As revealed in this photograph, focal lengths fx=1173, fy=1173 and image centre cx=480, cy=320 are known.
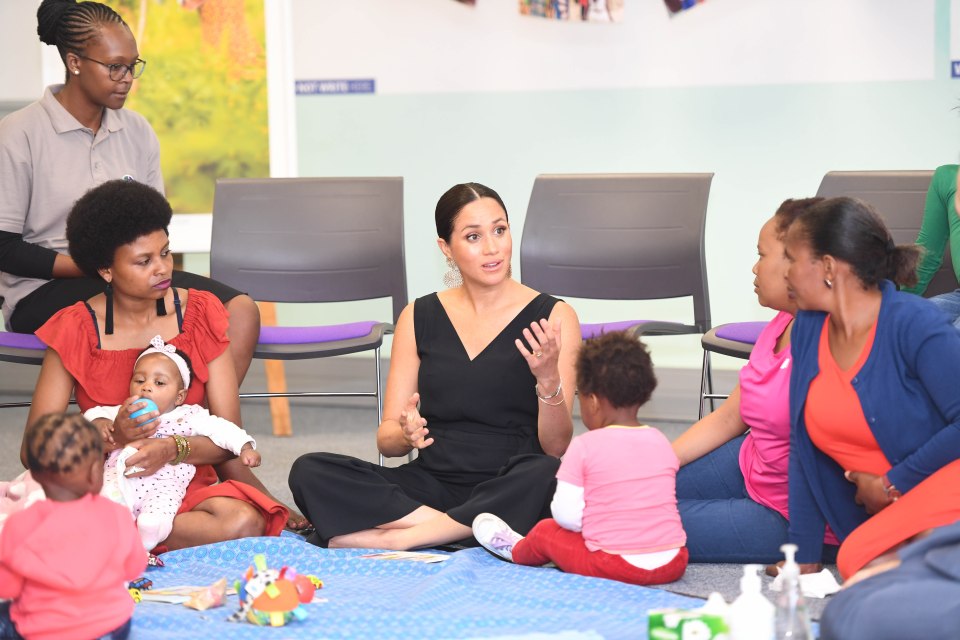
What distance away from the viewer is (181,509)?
2979mm

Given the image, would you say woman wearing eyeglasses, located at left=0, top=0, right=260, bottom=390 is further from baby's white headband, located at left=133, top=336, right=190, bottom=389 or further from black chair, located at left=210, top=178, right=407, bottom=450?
black chair, located at left=210, top=178, right=407, bottom=450

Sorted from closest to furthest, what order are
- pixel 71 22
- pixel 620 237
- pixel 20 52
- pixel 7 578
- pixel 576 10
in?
pixel 7 578
pixel 71 22
pixel 620 237
pixel 576 10
pixel 20 52

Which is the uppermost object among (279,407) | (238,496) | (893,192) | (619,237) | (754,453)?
(893,192)

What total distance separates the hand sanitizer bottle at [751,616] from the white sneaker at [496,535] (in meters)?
0.87

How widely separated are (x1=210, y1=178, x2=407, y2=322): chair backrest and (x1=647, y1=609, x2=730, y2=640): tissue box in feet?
7.41

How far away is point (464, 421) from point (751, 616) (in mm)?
1205

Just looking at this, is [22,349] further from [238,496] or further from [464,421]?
[464,421]

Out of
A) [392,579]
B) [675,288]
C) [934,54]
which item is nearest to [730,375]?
[675,288]

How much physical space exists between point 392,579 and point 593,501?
0.51 meters

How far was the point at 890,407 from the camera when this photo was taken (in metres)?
2.44

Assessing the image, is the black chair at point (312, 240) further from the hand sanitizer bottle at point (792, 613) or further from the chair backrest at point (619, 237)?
the hand sanitizer bottle at point (792, 613)

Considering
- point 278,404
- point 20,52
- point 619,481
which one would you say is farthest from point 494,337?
point 20,52

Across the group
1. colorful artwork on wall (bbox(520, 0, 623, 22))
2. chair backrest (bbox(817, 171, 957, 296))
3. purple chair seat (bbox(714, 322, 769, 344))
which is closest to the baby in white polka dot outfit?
purple chair seat (bbox(714, 322, 769, 344))

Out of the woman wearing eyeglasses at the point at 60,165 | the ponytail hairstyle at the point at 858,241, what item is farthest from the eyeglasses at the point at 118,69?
the ponytail hairstyle at the point at 858,241
